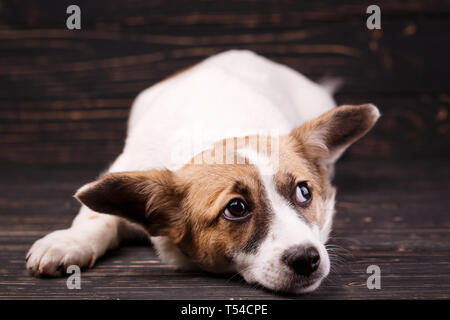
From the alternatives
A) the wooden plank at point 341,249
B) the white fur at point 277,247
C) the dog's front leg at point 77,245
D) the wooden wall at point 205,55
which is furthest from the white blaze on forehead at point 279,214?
the wooden wall at point 205,55

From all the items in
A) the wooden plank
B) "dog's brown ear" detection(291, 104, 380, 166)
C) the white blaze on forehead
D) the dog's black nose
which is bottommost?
the wooden plank

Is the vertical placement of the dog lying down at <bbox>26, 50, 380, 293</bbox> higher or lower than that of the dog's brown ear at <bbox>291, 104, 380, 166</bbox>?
lower

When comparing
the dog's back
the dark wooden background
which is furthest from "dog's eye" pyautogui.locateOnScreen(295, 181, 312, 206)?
the dark wooden background

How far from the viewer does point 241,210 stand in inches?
63.6

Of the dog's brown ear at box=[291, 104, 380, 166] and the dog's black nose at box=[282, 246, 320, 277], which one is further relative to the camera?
the dog's brown ear at box=[291, 104, 380, 166]

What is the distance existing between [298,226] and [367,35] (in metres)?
2.04

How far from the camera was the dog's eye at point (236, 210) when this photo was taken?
1.61m

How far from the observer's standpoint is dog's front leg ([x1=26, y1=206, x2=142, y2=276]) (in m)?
1.67

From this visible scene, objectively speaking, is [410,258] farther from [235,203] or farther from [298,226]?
[235,203]

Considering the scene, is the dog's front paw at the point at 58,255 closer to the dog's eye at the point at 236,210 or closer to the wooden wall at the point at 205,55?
the dog's eye at the point at 236,210

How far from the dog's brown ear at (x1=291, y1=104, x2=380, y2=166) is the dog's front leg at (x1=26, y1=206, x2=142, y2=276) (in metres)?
0.75

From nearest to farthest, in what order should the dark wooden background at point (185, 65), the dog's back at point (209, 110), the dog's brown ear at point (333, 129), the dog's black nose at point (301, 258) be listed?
the dog's black nose at point (301, 258)
the dog's brown ear at point (333, 129)
the dog's back at point (209, 110)
the dark wooden background at point (185, 65)

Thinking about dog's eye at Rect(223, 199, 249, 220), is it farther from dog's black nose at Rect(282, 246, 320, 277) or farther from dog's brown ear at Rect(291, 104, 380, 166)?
dog's brown ear at Rect(291, 104, 380, 166)
